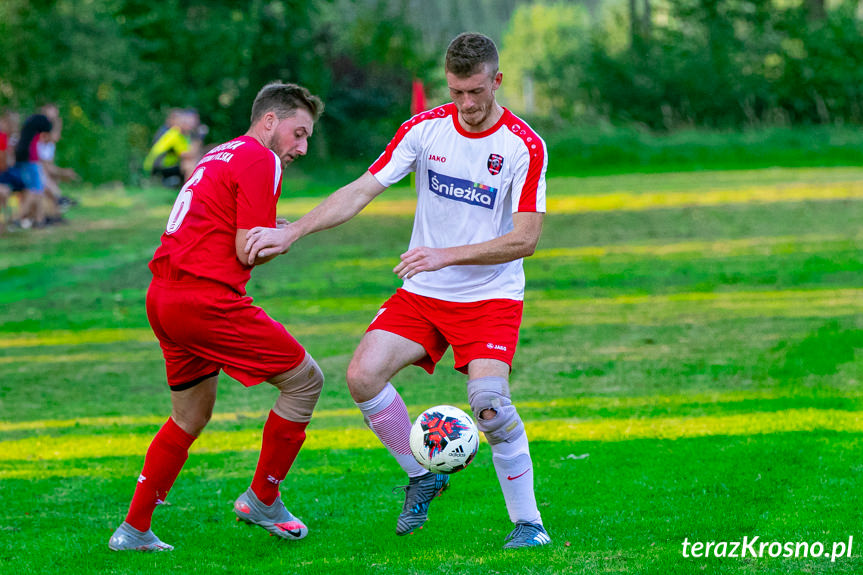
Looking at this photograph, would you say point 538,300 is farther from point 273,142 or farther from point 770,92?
point 770,92

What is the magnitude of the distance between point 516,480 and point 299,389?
44.5 inches

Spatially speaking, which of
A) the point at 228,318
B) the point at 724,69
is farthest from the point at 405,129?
the point at 724,69

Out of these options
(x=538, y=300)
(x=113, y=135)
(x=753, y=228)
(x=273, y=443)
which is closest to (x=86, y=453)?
(x=273, y=443)

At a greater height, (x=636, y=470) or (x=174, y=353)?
(x=174, y=353)

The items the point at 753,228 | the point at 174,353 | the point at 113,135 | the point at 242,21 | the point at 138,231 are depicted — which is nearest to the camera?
the point at 174,353

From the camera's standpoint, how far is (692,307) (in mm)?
12562

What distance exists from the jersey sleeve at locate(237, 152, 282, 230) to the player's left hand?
65 centimetres

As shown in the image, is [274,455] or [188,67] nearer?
[274,455]

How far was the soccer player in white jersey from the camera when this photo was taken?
5355 millimetres

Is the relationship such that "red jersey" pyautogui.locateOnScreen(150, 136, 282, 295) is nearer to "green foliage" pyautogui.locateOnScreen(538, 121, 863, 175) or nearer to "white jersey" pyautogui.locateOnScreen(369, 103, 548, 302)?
"white jersey" pyautogui.locateOnScreen(369, 103, 548, 302)

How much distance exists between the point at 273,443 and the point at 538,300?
831 cm

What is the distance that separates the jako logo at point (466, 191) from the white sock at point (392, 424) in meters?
1.00

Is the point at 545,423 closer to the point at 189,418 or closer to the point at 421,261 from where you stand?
the point at 421,261

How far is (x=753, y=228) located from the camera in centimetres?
1980
